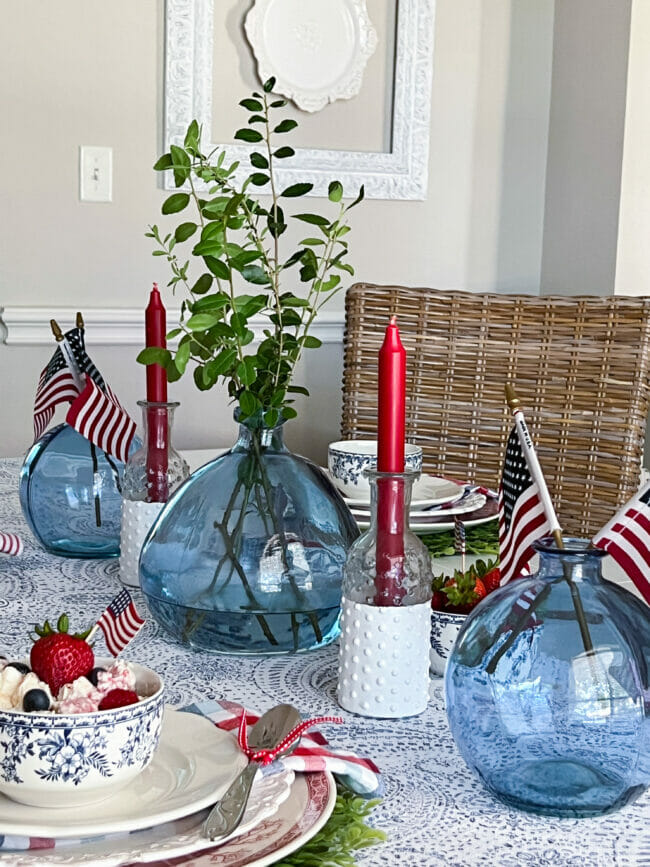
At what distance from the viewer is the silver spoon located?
1.80ft

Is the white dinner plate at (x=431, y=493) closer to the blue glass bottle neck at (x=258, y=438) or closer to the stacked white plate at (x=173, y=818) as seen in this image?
the blue glass bottle neck at (x=258, y=438)

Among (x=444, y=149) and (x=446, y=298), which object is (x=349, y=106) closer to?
(x=444, y=149)

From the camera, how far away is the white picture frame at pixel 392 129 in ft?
7.76

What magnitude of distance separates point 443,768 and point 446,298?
1.23 meters

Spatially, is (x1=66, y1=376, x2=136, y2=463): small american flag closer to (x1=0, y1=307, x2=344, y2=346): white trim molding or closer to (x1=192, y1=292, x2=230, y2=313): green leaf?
(x1=192, y1=292, x2=230, y2=313): green leaf

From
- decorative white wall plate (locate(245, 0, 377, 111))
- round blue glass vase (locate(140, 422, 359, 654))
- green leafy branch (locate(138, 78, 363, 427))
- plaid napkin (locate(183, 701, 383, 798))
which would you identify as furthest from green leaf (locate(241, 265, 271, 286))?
decorative white wall plate (locate(245, 0, 377, 111))

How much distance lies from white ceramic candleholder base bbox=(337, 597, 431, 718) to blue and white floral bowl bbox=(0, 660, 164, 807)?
231 millimetres

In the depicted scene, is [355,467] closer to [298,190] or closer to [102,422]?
[102,422]

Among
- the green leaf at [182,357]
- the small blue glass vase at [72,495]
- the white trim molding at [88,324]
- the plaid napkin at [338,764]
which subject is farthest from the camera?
the white trim molding at [88,324]

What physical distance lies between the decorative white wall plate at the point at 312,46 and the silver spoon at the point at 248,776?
6.52 ft

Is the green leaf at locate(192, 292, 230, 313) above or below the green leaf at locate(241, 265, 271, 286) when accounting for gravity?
below

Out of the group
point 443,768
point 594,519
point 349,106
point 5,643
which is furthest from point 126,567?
point 349,106

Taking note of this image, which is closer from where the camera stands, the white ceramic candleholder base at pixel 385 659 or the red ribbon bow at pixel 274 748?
the red ribbon bow at pixel 274 748

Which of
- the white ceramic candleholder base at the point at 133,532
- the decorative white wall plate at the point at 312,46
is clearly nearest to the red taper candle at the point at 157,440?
the white ceramic candleholder base at the point at 133,532
